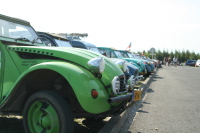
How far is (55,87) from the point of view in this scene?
11.0 feet

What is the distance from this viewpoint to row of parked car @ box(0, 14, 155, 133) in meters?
2.87

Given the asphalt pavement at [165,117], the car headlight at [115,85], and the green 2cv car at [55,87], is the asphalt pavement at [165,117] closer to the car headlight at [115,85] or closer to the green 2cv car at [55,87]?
the green 2cv car at [55,87]

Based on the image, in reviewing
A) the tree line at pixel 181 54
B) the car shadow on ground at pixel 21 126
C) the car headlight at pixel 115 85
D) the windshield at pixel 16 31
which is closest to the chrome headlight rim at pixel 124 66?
the car shadow on ground at pixel 21 126

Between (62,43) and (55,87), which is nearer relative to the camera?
(55,87)

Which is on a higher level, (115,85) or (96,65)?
(96,65)

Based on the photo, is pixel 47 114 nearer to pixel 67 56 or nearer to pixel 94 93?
pixel 94 93

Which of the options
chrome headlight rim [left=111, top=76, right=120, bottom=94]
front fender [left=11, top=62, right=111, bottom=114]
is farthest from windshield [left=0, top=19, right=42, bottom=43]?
chrome headlight rim [left=111, top=76, right=120, bottom=94]

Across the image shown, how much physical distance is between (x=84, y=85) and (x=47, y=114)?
0.66 m

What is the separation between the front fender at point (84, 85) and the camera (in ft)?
9.30

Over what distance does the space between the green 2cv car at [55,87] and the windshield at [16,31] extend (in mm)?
98

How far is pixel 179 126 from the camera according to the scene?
4332mm

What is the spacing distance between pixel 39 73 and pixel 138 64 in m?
9.00

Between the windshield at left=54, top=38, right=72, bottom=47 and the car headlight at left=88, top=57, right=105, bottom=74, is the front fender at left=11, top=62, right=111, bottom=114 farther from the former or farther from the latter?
the windshield at left=54, top=38, right=72, bottom=47

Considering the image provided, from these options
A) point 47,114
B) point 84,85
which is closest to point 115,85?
point 84,85
